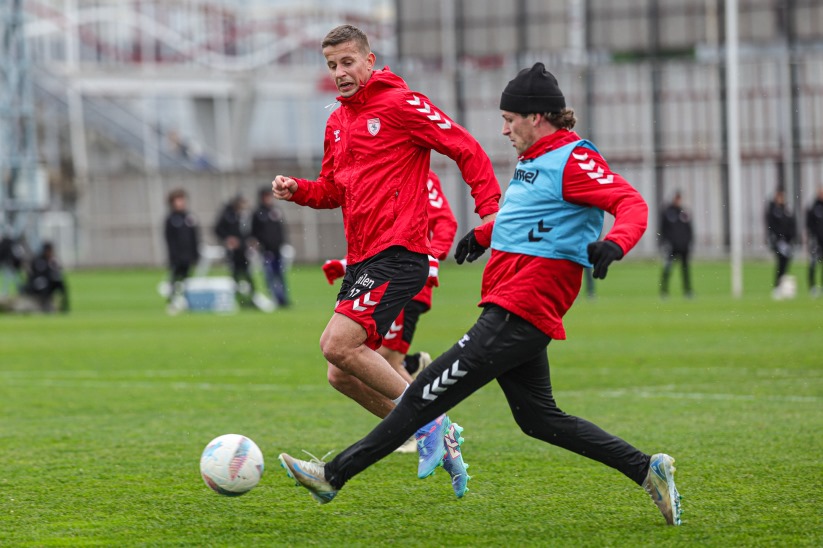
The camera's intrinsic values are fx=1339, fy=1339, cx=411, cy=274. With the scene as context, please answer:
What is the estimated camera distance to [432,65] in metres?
40.5

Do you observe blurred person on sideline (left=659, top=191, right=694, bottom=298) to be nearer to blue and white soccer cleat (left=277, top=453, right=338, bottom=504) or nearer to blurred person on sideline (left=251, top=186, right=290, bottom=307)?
blurred person on sideline (left=251, top=186, right=290, bottom=307)

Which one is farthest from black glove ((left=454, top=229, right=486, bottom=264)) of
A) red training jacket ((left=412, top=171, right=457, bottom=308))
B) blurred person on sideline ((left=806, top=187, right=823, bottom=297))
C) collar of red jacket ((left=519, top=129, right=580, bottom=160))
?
blurred person on sideline ((left=806, top=187, right=823, bottom=297))

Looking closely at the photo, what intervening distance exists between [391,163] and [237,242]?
59.2 feet

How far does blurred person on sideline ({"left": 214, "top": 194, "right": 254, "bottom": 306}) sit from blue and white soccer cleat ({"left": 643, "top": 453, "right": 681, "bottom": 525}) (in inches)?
741

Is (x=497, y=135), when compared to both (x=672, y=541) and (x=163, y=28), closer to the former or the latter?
(x=163, y=28)

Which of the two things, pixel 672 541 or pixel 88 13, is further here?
pixel 88 13

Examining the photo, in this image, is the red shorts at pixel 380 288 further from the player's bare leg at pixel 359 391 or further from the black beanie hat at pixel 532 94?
the black beanie hat at pixel 532 94

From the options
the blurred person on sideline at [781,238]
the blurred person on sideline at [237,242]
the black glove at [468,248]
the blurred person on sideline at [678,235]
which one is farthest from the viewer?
the blurred person on sideline at [678,235]

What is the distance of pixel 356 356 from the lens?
649 centimetres

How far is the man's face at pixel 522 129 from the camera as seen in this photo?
587cm

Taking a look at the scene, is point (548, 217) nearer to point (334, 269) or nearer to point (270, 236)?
point (334, 269)

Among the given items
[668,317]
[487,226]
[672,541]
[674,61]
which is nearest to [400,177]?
[487,226]

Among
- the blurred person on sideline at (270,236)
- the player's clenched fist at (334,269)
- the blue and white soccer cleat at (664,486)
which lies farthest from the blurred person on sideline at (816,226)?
the blue and white soccer cleat at (664,486)

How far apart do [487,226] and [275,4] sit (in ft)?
151
